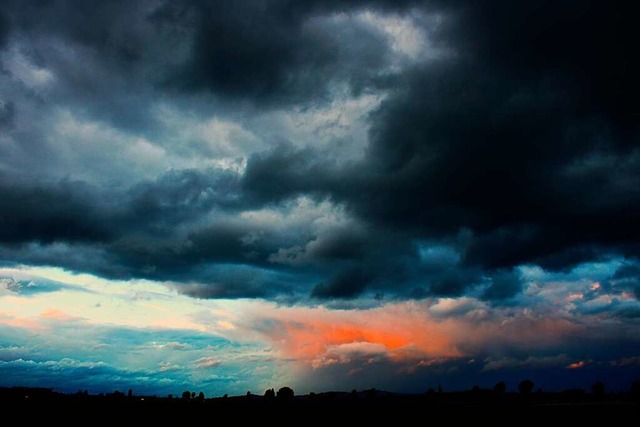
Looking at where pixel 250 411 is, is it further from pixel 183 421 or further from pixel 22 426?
pixel 22 426

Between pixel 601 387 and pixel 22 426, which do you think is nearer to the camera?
pixel 22 426

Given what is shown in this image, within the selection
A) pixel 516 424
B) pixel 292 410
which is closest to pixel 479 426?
pixel 516 424

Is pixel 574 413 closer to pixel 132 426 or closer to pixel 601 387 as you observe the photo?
pixel 601 387

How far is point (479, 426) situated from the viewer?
78.7m

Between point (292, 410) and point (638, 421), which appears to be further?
point (292, 410)

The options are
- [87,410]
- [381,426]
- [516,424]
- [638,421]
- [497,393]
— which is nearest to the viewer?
[638,421]

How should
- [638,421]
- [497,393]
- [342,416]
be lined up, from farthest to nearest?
[497,393] → [342,416] → [638,421]

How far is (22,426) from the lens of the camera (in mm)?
120000

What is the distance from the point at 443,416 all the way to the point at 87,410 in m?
117

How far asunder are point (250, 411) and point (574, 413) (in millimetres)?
82178

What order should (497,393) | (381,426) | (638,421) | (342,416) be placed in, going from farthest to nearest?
(497,393), (342,416), (381,426), (638,421)

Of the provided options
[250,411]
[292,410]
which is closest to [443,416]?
[292,410]

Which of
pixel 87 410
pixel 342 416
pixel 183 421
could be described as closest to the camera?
pixel 342 416

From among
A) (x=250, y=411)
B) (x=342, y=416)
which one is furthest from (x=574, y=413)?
(x=250, y=411)
